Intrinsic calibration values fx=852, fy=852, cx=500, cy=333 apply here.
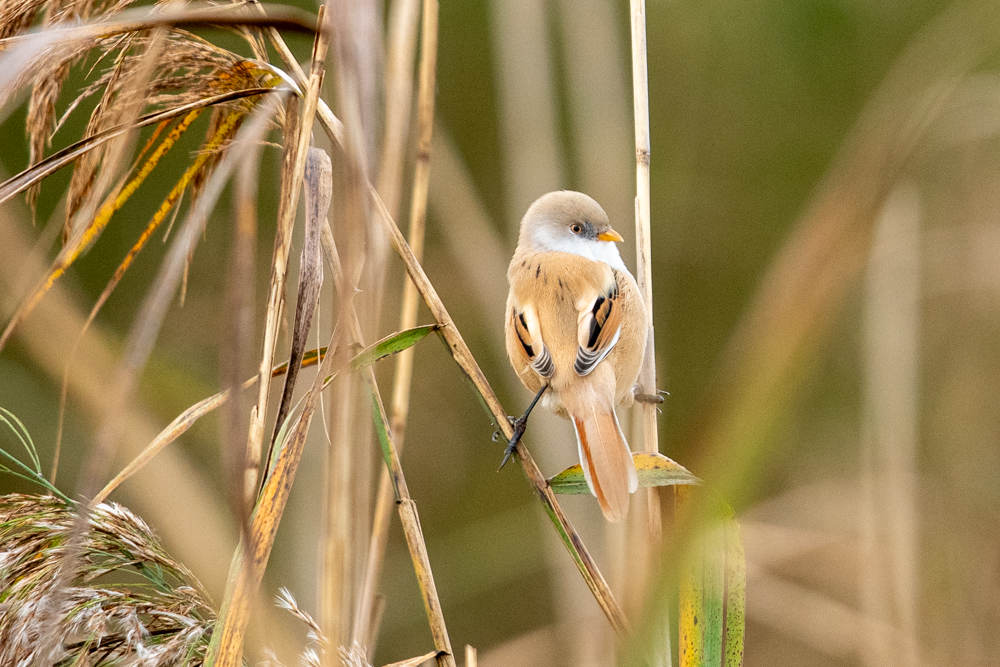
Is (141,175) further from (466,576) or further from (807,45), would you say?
(807,45)

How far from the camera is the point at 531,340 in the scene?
215 cm

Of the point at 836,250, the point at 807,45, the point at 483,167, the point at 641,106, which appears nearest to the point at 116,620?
the point at 836,250

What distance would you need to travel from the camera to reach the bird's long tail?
154cm

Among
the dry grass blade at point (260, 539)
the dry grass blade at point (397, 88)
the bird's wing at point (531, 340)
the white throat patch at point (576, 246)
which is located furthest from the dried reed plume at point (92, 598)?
the white throat patch at point (576, 246)

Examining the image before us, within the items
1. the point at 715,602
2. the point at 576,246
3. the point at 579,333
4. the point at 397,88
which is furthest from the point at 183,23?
the point at 576,246

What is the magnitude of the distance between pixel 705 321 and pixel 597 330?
2175mm

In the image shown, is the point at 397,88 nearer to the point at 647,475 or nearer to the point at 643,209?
the point at 643,209

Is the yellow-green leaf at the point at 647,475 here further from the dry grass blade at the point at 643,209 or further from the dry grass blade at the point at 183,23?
the dry grass blade at the point at 183,23

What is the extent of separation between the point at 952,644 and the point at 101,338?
247 cm

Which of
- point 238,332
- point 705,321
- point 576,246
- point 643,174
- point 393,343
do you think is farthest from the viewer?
point 705,321

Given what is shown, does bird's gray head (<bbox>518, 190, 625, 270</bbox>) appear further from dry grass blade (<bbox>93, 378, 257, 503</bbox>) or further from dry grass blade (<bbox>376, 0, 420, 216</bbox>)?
dry grass blade (<bbox>93, 378, 257, 503</bbox>)

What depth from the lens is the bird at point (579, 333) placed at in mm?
1958

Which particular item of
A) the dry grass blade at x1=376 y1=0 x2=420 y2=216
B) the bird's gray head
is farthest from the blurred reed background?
the bird's gray head

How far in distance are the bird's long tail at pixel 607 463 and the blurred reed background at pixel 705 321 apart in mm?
239
